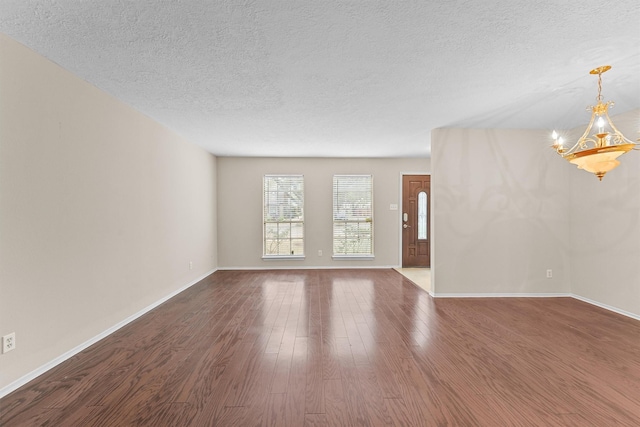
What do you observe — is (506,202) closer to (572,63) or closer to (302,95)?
(572,63)

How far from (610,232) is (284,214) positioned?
5371mm

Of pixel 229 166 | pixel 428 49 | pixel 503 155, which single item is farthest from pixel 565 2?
pixel 229 166

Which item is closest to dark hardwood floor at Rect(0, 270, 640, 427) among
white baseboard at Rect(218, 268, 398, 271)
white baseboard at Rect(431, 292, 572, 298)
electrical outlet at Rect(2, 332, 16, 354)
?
electrical outlet at Rect(2, 332, 16, 354)

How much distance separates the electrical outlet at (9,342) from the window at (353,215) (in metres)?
5.25

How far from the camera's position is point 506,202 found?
4.43 meters

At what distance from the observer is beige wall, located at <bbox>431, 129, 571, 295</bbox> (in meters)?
4.41

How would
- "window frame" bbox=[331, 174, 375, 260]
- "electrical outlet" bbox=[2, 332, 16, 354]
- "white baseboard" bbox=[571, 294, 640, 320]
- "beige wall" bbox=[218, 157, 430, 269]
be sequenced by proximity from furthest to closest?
"window frame" bbox=[331, 174, 375, 260] → "beige wall" bbox=[218, 157, 430, 269] → "white baseboard" bbox=[571, 294, 640, 320] → "electrical outlet" bbox=[2, 332, 16, 354]

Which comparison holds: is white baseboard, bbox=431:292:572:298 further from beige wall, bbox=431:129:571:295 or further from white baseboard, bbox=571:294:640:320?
white baseboard, bbox=571:294:640:320

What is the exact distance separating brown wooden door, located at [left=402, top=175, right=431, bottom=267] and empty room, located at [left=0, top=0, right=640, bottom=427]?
1.73 m

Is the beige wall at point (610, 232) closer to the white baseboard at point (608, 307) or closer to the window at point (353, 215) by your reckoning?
the white baseboard at point (608, 307)

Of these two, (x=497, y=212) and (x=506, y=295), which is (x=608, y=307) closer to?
(x=506, y=295)

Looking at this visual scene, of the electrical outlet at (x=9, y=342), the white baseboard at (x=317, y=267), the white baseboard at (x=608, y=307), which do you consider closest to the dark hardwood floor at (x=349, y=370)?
the white baseboard at (x=608, y=307)

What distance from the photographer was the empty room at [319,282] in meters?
1.91

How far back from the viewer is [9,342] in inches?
80.4
